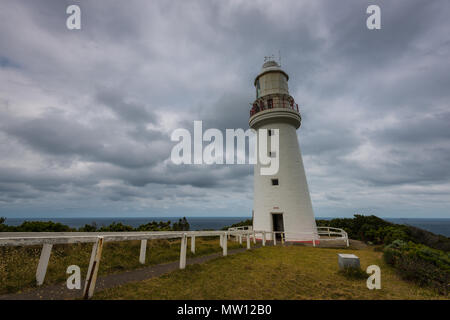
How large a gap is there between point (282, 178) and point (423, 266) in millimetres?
9749

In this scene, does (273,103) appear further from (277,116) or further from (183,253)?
(183,253)

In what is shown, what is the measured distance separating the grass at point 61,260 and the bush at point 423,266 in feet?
25.9

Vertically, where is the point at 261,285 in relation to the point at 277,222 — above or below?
below

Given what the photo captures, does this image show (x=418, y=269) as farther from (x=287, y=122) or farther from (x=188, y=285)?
(x=287, y=122)

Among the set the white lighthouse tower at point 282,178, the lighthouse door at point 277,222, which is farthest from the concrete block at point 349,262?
the lighthouse door at point 277,222

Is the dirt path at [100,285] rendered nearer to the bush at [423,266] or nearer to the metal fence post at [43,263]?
the metal fence post at [43,263]

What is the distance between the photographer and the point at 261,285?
5262 mm

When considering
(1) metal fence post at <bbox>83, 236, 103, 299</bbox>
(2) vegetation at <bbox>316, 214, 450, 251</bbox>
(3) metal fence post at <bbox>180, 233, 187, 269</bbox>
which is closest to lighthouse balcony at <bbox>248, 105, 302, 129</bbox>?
(2) vegetation at <bbox>316, 214, 450, 251</bbox>

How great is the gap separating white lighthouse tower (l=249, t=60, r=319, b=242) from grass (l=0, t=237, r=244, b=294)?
8461mm

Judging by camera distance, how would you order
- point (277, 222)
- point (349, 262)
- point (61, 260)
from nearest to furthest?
point (61, 260), point (349, 262), point (277, 222)

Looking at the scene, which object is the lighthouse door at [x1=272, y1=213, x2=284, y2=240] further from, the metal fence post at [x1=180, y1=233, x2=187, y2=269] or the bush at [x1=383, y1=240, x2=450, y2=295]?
the metal fence post at [x1=180, y1=233, x2=187, y2=269]

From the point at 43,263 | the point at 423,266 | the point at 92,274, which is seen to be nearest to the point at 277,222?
the point at 423,266
